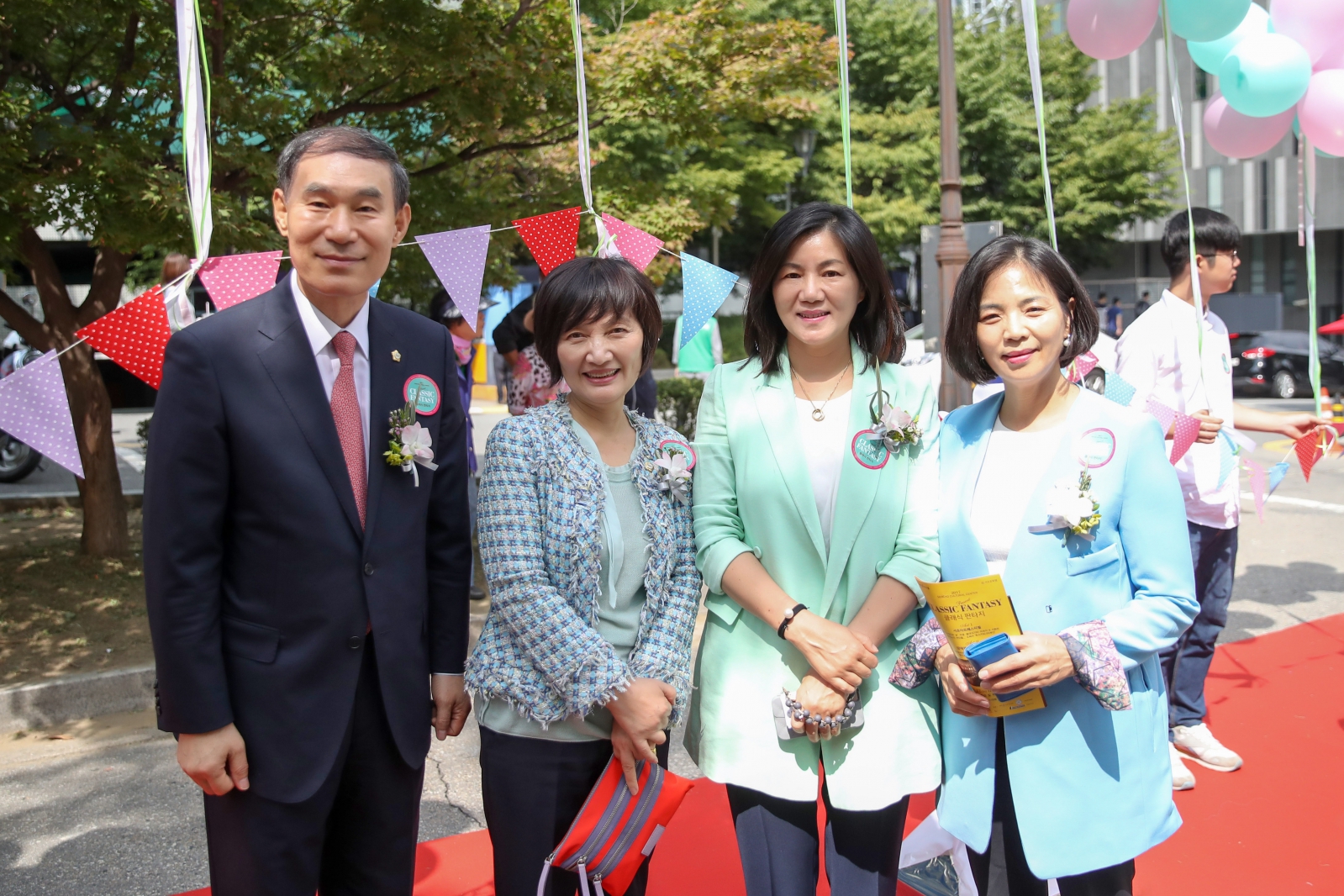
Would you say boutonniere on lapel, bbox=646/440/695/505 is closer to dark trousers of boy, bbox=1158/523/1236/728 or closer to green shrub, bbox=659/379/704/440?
dark trousers of boy, bbox=1158/523/1236/728

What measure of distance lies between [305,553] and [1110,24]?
3.60 m

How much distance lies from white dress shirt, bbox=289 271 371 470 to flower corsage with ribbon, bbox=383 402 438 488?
0.05 metres

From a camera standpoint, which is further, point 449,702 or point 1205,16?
point 1205,16

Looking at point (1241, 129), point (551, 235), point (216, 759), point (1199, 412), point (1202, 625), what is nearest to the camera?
point (216, 759)

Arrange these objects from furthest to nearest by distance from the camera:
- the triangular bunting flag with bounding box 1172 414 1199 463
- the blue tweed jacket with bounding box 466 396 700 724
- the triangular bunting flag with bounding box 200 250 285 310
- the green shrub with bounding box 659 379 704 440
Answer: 1. the green shrub with bounding box 659 379 704 440
2. the triangular bunting flag with bounding box 1172 414 1199 463
3. the triangular bunting flag with bounding box 200 250 285 310
4. the blue tweed jacket with bounding box 466 396 700 724

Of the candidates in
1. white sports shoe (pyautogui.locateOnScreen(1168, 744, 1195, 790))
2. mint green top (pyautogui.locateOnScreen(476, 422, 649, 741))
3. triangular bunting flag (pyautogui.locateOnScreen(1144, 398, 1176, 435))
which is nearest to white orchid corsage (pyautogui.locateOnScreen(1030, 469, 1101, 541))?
mint green top (pyautogui.locateOnScreen(476, 422, 649, 741))

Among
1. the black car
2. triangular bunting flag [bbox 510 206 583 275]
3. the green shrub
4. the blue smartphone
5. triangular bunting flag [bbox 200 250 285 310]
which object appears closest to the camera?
the blue smartphone

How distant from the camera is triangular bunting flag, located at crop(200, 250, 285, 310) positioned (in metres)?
3.00

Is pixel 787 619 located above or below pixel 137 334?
below

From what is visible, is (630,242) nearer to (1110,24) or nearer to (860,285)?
(860,285)

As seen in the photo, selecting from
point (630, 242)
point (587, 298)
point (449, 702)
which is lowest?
point (449, 702)

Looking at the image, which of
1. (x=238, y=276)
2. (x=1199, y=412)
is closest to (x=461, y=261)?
(x=238, y=276)

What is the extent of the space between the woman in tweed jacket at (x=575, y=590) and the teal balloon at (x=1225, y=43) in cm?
320

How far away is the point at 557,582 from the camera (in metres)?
2.13
